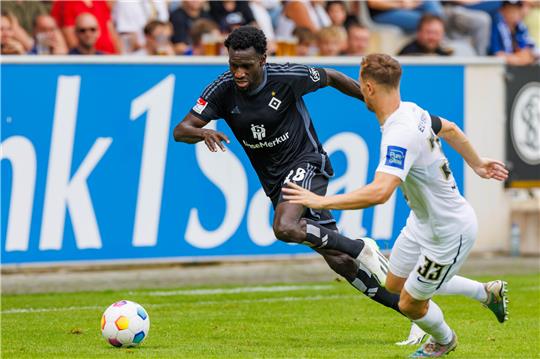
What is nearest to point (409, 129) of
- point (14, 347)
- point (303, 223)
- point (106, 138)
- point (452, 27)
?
point (303, 223)

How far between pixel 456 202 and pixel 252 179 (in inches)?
283

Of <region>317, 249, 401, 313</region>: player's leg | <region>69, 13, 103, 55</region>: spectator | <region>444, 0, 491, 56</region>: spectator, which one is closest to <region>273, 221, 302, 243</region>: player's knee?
<region>317, 249, 401, 313</region>: player's leg

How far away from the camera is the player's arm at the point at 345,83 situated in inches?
387

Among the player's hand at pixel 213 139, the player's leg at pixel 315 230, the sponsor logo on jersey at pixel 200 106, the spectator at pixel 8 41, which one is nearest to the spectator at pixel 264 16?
the spectator at pixel 8 41

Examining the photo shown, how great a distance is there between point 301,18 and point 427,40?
6.03ft

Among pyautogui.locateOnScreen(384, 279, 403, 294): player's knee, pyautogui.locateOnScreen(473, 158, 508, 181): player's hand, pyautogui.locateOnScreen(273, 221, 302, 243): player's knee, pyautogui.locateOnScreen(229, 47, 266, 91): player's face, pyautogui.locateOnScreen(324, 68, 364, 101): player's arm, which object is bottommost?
pyautogui.locateOnScreen(384, 279, 403, 294): player's knee

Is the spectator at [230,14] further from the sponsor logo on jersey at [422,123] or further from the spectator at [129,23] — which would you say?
the sponsor logo on jersey at [422,123]

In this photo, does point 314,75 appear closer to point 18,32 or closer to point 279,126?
point 279,126

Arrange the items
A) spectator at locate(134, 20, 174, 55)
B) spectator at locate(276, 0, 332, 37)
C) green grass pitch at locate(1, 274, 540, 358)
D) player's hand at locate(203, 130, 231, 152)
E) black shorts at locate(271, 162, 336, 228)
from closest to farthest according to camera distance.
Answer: green grass pitch at locate(1, 274, 540, 358), player's hand at locate(203, 130, 231, 152), black shorts at locate(271, 162, 336, 228), spectator at locate(134, 20, 174, 55), spectator at locate(276, 0, 332, 37)

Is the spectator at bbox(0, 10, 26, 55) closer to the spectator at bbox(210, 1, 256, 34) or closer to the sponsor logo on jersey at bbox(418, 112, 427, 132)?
the spectator at bbox(210, 1, 256, 34)

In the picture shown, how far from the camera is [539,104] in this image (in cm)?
1669

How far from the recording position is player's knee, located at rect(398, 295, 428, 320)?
7.90 metres

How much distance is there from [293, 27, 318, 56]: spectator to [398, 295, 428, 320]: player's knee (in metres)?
8.96

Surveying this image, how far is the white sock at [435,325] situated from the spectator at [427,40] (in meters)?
9.49
